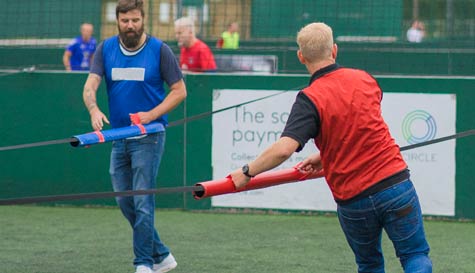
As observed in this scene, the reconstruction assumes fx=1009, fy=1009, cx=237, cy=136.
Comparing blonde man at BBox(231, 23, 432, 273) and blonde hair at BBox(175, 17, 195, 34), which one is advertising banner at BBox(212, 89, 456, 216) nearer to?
blonde hair at BBox(175, 17, 195, 34)

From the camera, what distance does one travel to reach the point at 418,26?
14.1 meters

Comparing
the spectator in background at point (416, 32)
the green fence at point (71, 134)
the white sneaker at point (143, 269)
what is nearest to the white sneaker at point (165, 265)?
the white sneaker at point (143, 269)

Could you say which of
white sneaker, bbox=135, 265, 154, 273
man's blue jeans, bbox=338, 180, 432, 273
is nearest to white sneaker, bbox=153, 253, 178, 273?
white sneaker, bbox=135, 265, 154, 273

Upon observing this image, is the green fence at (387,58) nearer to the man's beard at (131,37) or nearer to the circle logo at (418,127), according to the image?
the circle logo at (418,127)

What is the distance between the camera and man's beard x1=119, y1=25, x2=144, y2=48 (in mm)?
6805

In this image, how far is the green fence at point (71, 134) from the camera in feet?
33.3

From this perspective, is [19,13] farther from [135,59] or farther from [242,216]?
[135,59]

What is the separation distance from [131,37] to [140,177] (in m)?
0.95

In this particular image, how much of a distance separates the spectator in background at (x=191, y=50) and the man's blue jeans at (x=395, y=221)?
20.6 ft

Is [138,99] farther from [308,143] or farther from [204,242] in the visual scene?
[308,143]

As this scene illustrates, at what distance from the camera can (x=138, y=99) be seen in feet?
22.7

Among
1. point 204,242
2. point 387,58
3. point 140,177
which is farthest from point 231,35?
point 140,177

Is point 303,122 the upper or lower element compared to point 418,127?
upper

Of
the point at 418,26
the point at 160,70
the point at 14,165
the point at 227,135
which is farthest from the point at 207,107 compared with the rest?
the point at 418,26
